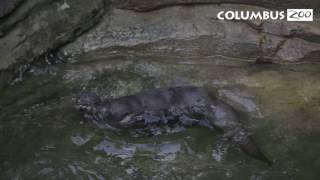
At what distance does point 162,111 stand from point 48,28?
1115 millimetres

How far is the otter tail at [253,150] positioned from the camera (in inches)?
151

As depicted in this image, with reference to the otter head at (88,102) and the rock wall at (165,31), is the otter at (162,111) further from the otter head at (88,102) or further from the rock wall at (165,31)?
the rock wall at (165,31)

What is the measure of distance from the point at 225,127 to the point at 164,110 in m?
0.43

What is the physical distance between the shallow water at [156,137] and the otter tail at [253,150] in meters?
0.04

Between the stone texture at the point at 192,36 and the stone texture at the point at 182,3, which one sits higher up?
the stone texture at the point at 182,3

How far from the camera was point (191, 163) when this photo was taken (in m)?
3.83

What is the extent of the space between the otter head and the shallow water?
0.19 ft

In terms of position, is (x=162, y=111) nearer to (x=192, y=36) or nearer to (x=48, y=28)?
(x=192, y=36)

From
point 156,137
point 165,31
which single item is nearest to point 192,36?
point 165,31

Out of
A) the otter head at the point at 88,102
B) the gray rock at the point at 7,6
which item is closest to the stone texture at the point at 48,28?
the gray rock at the point at 7,6

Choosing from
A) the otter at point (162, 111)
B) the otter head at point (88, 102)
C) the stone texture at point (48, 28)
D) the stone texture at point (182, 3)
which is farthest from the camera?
the stone texture at point (182, 3)

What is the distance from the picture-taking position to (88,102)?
4.18 m

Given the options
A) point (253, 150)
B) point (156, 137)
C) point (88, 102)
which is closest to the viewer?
point (253, 150)

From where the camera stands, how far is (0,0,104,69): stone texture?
430cm
